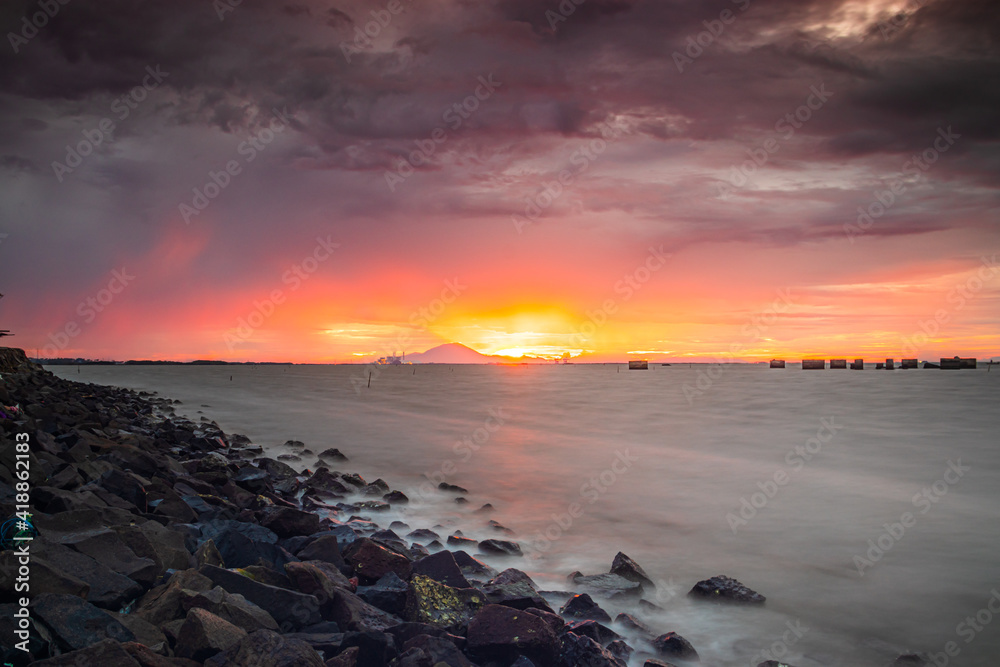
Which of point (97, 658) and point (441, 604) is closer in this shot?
point (97, 658)

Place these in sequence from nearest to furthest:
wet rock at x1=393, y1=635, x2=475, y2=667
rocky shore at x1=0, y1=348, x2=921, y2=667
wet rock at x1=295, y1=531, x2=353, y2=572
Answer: rocky shore at x1=0, y1=348, x2=921, y2=667
wet rock at x1=393, y1=635, x2=475, y2=667
wet rock at x1=295, y1=531, x2=353, y2=572

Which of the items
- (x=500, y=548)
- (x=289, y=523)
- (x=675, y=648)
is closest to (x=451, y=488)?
(x=500, y=548)

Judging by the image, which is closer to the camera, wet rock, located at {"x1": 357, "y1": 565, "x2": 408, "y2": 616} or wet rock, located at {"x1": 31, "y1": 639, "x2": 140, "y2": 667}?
wet rock, located at {"x1": 31, "y1": 639, "x2": 140, "y2": 667}

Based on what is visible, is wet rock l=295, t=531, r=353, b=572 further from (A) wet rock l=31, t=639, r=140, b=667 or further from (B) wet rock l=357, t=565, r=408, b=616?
(A) wet rock l=31, t=639, r=140, b=667

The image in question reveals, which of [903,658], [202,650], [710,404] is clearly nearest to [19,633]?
[202,650]

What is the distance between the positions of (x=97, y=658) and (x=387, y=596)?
2775 millimetres

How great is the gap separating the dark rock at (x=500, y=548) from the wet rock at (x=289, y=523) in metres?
2.82

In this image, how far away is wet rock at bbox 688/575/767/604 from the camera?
7.20 m

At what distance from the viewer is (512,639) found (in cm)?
473

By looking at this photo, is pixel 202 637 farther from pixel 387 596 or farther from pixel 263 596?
pixel 387 596

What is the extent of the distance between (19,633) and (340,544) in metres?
4.09

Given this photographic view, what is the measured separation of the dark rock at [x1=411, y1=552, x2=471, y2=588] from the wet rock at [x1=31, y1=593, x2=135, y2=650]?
293cm

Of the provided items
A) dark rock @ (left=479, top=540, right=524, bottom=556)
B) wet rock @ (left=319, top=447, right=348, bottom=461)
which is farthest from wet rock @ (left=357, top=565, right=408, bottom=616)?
wet rock @ (left=319, top=447, right=348, bottom=461)

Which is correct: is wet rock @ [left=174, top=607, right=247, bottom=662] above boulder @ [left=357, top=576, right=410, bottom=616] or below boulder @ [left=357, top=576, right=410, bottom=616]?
above
